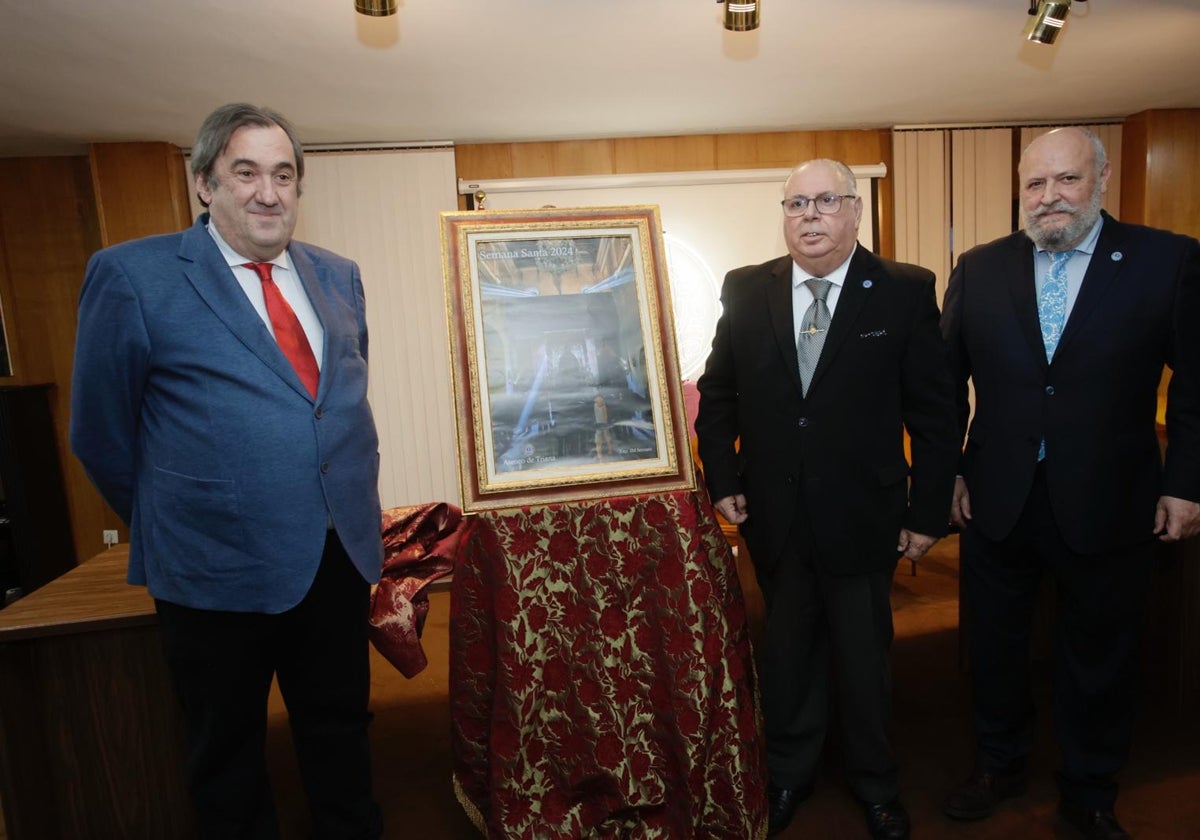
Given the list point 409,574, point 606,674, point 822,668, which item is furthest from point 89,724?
point 822,668

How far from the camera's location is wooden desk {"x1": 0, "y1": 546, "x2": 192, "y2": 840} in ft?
5.91

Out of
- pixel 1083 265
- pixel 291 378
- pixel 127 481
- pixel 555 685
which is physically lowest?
pixel 555 685

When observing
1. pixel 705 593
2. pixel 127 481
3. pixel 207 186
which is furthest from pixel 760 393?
pixel 127 481

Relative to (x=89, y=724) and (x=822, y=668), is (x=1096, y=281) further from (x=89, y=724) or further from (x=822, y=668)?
(x=89, y=724)

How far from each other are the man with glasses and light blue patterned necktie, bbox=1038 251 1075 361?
0.88 ft

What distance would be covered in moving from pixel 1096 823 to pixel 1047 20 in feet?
8.23

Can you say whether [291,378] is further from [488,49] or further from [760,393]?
[488,49]

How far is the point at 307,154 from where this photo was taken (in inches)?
185

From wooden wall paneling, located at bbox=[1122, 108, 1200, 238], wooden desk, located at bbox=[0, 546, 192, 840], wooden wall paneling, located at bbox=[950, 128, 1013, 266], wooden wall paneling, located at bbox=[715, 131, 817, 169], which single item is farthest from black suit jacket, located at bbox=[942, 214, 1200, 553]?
wooden wall paneling, located at bbox=[1122, 108, 1200, 238]

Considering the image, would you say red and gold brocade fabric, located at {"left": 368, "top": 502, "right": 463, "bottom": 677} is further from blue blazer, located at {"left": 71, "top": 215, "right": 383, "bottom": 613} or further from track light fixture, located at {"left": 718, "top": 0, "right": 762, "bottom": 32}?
track light fixture, located at {"left": 718, "top": 0, "right": 762, "bottom": 32}

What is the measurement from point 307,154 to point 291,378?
3681 millimetres

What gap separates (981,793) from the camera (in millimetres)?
2045

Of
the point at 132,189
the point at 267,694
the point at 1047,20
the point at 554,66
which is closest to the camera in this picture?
the point at 267,694

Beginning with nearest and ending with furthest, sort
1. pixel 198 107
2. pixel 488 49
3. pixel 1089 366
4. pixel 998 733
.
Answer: pixel 1089 366 < pixel 998 733 < pixel 488 49 < pixel 198 107
